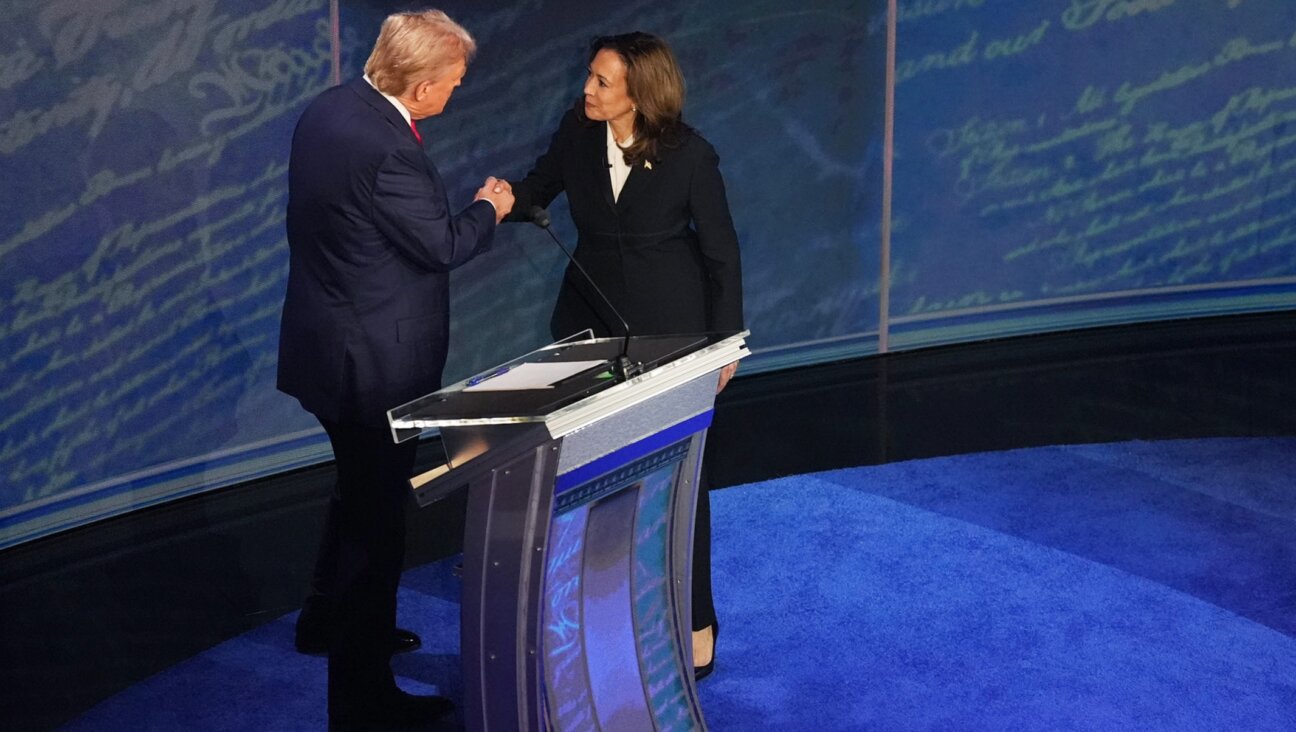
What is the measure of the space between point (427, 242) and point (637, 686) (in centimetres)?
98

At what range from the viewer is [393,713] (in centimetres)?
320

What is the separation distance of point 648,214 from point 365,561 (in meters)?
1.03

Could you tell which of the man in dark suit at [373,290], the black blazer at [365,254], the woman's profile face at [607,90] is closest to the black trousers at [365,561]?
the man in dark suit at [373,290]

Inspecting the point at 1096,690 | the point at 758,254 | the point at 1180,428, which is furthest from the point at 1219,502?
the point at 758,254

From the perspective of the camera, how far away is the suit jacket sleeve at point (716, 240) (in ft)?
11.1

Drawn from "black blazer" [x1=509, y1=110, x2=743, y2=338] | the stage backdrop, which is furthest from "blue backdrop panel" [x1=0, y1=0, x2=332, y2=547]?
"black blazer" [x1=509, y1=110, x2=743, y2=338]

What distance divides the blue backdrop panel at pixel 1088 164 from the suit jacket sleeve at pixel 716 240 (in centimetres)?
335

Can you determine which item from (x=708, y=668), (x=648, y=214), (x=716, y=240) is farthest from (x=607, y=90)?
(x=708, y=668)

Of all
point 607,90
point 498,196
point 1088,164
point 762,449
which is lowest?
point 762,449

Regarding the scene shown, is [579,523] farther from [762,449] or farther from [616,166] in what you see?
[762,449]

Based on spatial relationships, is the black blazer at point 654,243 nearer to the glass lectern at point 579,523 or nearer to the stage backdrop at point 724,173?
the glass lectern at point 579,523

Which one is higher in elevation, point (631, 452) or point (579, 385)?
point (579, 385)

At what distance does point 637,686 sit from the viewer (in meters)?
2.68

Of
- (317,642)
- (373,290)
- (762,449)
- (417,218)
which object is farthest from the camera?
(762,449)
